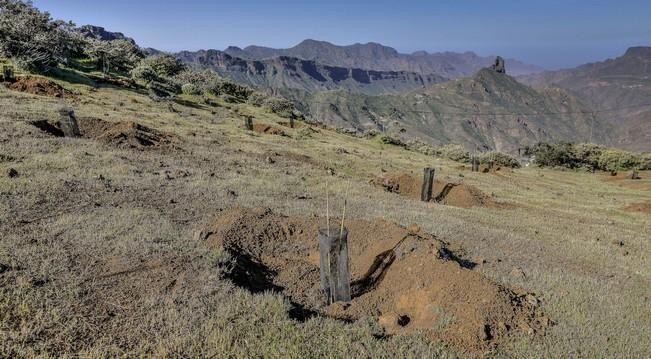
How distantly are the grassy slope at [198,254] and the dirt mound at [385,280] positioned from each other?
0.49 metres

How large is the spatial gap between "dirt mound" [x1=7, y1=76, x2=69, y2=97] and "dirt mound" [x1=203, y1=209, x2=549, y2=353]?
24025 millimetres

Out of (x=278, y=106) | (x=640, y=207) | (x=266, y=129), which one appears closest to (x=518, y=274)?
(x=640, y=207)

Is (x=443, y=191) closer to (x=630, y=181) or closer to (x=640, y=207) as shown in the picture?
(x=640, y=207)

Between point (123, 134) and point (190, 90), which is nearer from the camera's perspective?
point (123, 134)

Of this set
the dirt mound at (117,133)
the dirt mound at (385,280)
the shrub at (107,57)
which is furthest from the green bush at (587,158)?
the shrub at (107,57)

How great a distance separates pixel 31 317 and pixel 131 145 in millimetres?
14021

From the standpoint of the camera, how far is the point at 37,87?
27.2 meters

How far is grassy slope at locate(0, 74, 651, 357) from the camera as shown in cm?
526

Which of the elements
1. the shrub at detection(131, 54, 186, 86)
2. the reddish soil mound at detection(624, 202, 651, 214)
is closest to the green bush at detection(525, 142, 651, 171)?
the reddish soil mound at detection(624, 202, 651, 214)

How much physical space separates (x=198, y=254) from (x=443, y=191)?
14828 mm

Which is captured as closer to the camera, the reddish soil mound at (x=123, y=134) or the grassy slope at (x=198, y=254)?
the grassy slope at (x=198, y=254)

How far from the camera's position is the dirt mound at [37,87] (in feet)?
88.1

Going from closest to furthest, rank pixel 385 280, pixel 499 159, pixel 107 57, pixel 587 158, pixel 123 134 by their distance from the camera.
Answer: pixel 385 280, pixel 123 134, pixel 107 57, pixel 499 159, pixel 587 158

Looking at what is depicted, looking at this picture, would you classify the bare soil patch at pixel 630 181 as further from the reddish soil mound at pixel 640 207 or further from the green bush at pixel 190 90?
the green bush at pixel 190 90
